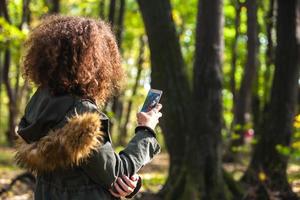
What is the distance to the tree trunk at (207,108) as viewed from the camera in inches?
315

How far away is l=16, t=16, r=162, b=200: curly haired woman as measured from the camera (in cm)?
275

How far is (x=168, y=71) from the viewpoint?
8.44m

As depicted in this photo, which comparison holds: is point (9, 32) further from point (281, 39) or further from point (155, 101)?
point (155, 101)

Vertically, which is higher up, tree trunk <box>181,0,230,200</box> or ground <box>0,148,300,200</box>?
tree trunk <box>181,0,230,200</box>

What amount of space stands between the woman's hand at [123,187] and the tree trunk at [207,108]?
5.18 m

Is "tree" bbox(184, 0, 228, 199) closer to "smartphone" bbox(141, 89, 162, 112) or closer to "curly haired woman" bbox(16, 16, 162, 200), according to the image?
"smartphone" bbox(141, 89, 162, 112)

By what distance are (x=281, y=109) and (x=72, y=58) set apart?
6245 millimetres

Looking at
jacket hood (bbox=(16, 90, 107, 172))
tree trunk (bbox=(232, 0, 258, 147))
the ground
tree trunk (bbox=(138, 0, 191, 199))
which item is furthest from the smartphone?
tree trunk (bbox=(232, 0, 258, 147))

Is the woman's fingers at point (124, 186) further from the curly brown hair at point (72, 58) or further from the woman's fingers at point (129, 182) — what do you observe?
the curly brown hair at point (72, 58)

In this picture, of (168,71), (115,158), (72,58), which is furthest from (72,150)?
(168,71)

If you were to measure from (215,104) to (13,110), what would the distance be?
27.5 feet

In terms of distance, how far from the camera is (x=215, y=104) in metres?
8.04

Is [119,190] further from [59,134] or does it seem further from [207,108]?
[207,108]

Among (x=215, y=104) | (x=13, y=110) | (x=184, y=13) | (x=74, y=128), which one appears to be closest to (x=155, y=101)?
(x=74, y=128)
